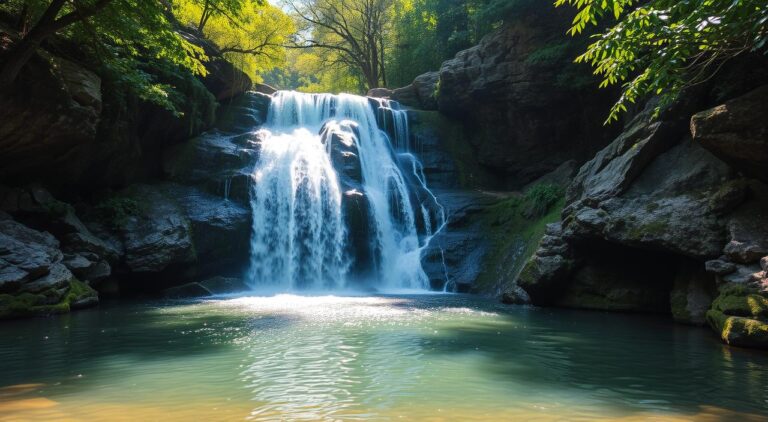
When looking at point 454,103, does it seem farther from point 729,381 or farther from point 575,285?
point 729,381

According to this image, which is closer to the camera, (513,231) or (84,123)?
(84,123)

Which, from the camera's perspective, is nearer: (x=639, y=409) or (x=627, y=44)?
(x=639, y=409)

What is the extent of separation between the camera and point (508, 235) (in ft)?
58.0

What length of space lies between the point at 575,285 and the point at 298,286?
28.7ft

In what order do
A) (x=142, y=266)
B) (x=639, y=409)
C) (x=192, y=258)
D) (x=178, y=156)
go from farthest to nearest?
(x=178, y=156) → (x=192, y=258) → (x=142, y=266) → (x=639, y=409)

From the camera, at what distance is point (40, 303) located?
10.5 meters

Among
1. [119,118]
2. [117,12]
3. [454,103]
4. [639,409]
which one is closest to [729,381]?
[639,409]

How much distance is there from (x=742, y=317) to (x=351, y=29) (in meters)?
35.3

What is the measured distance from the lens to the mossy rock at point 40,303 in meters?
9.88

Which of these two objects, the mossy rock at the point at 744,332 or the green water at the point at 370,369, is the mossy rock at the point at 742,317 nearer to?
the mossy rock at the point at 744,332

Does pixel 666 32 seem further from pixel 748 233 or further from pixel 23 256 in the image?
pixel 23 256

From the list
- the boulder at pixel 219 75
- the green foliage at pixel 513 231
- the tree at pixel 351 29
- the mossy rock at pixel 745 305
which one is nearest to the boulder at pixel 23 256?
the boulder at pixel 219 75

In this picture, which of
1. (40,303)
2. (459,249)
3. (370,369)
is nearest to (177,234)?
(40,303)

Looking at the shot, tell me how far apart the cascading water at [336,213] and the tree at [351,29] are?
606 inches
